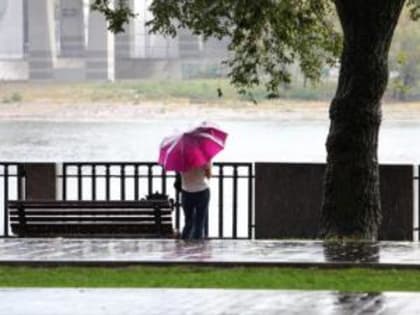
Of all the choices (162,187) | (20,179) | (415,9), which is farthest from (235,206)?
(415,9)

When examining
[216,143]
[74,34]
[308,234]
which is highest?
[74,34]

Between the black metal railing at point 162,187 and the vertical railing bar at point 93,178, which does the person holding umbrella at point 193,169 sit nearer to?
the black metal railing at point 162,187

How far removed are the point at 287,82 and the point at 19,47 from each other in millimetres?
8715

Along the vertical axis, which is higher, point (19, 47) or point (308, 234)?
point (19, 47)

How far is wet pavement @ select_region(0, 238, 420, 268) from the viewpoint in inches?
403

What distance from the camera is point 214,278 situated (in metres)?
9.55

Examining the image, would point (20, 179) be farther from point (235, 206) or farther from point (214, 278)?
point (214, 278)

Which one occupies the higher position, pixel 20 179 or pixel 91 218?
pixel 20 179

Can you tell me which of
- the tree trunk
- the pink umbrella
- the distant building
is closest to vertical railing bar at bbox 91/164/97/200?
the pink umbrella

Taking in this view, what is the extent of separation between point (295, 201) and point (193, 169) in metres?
1.72

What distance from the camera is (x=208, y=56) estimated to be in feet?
69.5

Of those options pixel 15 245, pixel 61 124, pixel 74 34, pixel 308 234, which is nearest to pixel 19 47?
pixel 74 34

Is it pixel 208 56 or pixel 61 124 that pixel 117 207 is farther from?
pixel 61 124

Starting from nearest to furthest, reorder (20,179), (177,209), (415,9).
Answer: (177,209)
(20,179)
(415,9)
